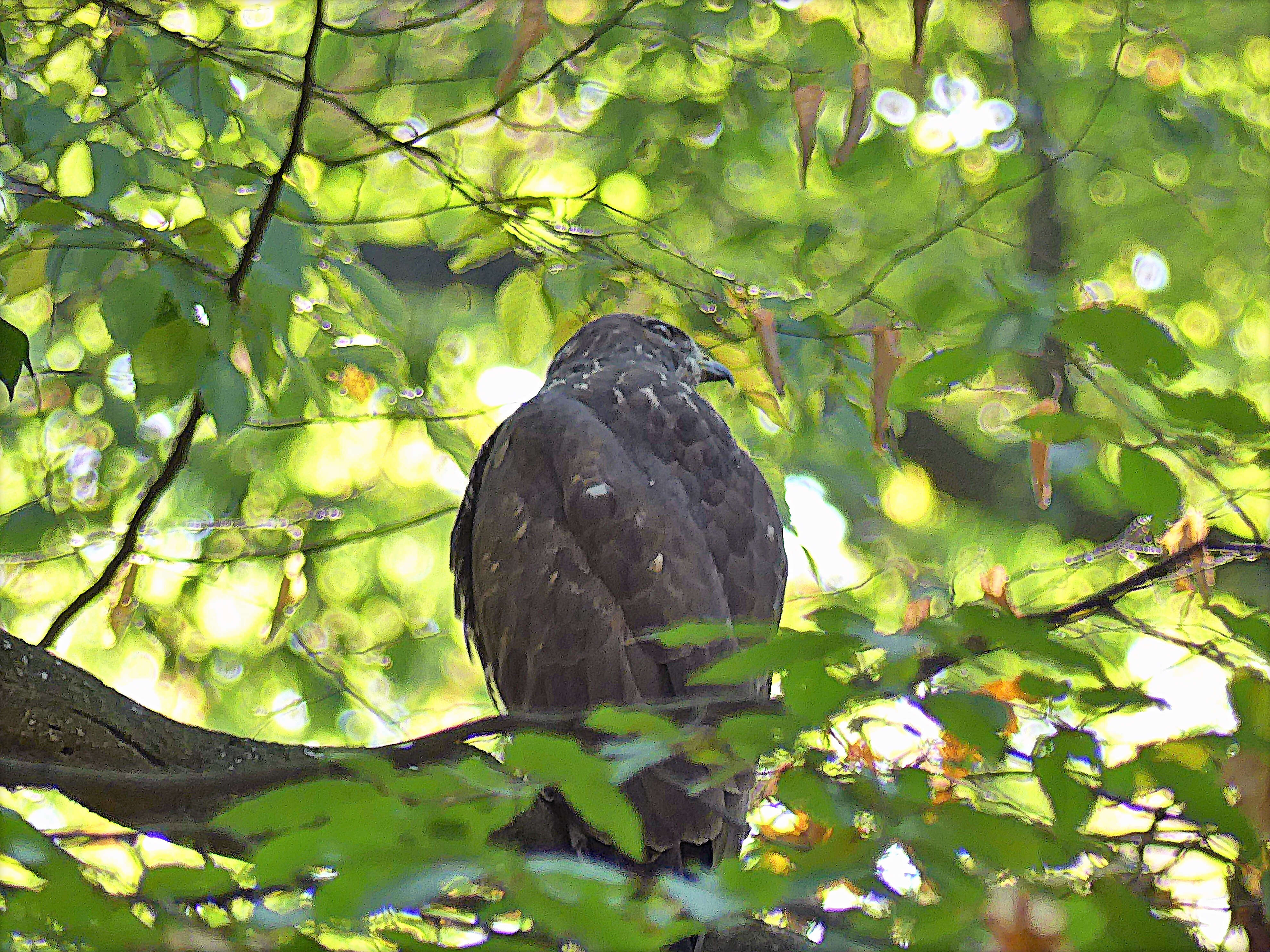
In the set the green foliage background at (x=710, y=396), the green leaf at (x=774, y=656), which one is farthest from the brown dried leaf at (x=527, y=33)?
the green leaf at (x=774, y=656)

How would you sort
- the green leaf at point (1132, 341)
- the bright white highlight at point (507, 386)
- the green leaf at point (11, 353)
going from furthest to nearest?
the bright white highlight at point (507, 386), the green leaf at point (11, 353), the green leaf at point (1132, 341)

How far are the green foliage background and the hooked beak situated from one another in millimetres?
101

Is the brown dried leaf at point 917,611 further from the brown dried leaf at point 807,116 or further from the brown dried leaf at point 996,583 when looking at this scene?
the brown dried leaf at point 807,116

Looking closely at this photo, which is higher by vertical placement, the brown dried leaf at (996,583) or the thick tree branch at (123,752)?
the brown dried leaf at (996,583)

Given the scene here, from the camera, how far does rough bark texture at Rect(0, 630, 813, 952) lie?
66.1 inches

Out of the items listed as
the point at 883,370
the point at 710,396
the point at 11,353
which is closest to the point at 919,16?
the point at 883,370

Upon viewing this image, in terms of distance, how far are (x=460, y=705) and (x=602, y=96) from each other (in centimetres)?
228

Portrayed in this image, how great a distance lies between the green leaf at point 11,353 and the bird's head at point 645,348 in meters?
1.70

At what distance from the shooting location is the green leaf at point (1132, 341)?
1.28m

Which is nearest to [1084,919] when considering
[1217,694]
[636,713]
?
[636,713]

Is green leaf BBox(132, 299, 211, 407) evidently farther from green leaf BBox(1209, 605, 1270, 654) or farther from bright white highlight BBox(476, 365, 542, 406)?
bright white highlight BBox(476, 365, 542, 406)

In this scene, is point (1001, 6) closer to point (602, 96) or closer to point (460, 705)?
point (602, 96)

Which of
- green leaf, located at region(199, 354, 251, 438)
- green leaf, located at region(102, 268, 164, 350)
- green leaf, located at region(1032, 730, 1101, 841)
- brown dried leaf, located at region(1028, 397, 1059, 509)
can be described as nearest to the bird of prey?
brown dried leaf, located at region(1028, 397, 1059, 509)

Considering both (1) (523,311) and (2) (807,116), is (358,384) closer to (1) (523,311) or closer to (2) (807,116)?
(1) (523,311)
